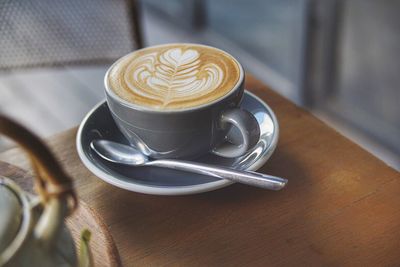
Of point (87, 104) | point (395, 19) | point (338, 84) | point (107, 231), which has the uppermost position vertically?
point (107, 231)

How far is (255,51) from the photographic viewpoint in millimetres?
1487

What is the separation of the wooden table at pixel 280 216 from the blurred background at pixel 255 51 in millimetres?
372

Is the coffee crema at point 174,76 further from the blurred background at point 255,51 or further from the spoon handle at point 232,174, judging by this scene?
the blurred background at point 255,51

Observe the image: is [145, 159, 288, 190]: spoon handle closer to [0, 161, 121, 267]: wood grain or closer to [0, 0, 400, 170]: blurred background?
[0, 161, 121, 267]: wood grain

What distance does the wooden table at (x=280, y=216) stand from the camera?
0.40m

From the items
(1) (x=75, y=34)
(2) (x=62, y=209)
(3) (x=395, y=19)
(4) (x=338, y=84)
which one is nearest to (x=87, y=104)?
(1) (x=75, y=34)

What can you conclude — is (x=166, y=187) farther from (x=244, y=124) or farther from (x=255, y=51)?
(x=255, y=51)

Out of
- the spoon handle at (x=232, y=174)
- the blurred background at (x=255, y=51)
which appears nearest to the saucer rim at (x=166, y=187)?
the spoon handle at (x=232, y=174)

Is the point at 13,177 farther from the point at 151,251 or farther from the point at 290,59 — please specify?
the point at 290,59

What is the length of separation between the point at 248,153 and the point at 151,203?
4.1 inches

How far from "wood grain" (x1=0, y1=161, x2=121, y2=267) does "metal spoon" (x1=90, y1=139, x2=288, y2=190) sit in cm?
6

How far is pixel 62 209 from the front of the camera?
0.28m

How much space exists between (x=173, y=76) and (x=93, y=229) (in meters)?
0.17

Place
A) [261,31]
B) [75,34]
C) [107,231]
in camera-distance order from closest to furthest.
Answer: [107,231] < [75,34] < [261,31]
